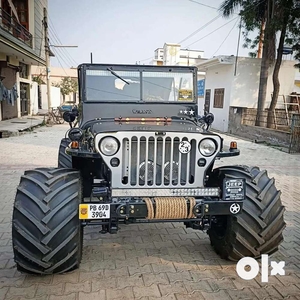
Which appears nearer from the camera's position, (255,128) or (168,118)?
(168,118)

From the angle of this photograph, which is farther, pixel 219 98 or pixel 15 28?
pixel 219 98

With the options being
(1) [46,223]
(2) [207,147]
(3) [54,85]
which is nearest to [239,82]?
(2) [207,147]

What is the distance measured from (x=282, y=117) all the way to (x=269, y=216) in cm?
1294

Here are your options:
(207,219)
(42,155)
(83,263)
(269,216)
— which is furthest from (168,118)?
(42,155)

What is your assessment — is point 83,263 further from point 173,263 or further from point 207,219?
point 207,219

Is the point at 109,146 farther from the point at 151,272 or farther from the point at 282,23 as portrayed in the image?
the point at 282,23

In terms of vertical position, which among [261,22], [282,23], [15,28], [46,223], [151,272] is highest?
[261,22]

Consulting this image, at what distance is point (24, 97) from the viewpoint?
2222 centimetres

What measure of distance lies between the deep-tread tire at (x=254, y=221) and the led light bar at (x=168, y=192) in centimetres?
30

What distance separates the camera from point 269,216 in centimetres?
321

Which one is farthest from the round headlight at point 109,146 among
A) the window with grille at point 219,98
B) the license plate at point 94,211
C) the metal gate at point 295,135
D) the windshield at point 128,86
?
the window with grille at point 219,98

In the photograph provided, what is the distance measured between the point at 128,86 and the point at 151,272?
243cm

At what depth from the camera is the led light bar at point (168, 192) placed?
2.96m

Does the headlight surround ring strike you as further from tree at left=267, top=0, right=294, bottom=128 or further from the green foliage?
the green foliage
